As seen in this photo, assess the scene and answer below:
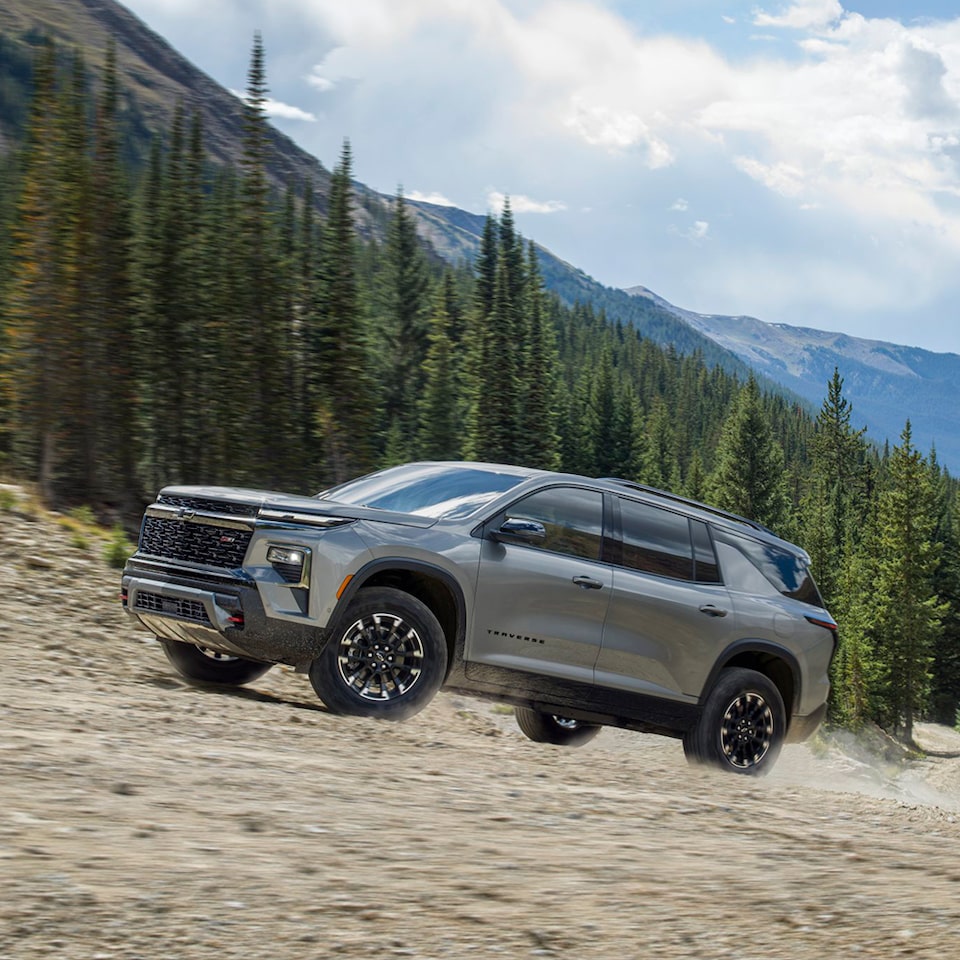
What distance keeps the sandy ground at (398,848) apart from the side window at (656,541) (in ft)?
4.80

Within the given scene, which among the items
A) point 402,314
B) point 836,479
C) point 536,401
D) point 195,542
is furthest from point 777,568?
point 836,479

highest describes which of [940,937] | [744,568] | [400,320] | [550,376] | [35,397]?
[400,320]

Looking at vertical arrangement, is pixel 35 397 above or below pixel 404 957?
above

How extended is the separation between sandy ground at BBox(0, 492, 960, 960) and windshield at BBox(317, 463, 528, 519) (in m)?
1.53

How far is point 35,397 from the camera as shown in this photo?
46.9 m

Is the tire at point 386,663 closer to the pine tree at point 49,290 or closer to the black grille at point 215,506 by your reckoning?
the black grille at point 215,506

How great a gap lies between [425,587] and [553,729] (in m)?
2.99

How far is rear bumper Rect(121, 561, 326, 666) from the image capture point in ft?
24.2

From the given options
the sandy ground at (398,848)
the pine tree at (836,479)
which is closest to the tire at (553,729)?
the sandy ground at (398,848)

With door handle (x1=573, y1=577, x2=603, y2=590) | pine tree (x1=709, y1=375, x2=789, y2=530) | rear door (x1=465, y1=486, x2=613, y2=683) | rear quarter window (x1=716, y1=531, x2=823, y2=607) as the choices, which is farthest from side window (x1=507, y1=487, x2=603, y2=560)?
pine tree (x1=709, y1=375, x2=789, y2=530)

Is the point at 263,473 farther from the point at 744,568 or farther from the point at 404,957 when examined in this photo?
the point at 404,957

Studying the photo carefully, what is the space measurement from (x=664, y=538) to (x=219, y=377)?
171ft

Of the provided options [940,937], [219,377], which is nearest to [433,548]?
[940,937]

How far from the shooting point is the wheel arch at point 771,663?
8.92 metres
